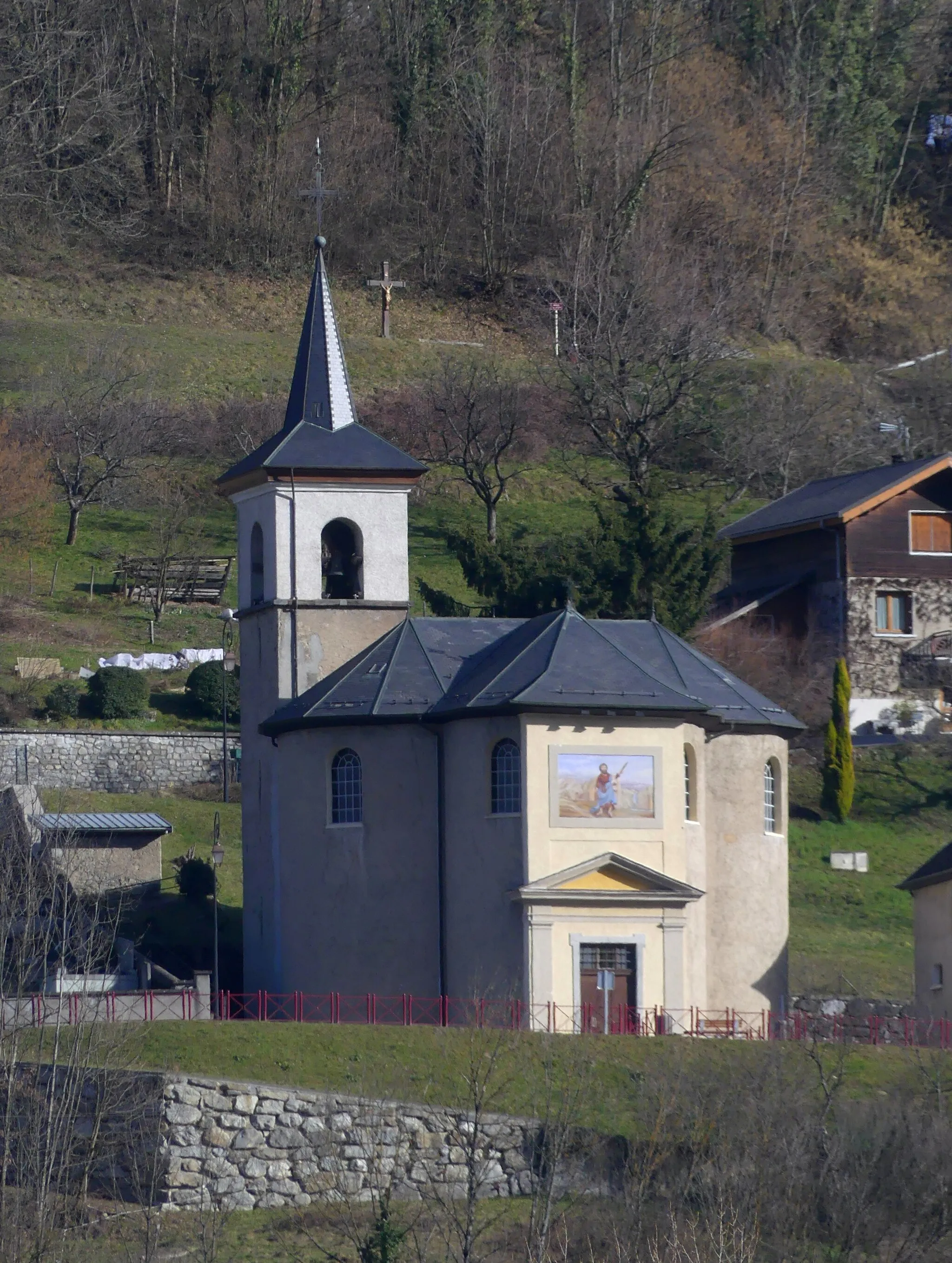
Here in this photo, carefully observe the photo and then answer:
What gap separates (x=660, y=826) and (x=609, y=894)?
1438mm

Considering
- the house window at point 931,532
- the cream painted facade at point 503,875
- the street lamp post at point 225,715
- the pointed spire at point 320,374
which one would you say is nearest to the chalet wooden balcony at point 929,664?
the house window at point 931,532

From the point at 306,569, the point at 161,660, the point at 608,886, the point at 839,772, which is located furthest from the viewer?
the point at 161,660

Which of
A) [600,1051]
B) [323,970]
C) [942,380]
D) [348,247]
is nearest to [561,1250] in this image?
[600,1051]

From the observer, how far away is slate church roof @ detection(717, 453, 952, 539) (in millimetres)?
58562

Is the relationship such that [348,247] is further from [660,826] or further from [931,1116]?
[931,1116]

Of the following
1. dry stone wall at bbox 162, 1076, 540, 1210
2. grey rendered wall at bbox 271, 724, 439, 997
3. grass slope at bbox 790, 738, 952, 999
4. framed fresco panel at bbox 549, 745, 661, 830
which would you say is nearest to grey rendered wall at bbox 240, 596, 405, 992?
grey rendered wall at bbox 271, 724, 439, 997

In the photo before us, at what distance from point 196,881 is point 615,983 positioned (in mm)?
11087

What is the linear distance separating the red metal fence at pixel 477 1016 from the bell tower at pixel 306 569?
325cm

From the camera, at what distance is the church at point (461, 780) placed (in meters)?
36.5

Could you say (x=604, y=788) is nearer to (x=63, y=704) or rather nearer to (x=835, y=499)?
(x=63, y=704)

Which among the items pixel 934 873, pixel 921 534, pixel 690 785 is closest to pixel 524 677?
pixel 690 785

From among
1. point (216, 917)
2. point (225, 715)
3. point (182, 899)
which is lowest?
point (216, 917)

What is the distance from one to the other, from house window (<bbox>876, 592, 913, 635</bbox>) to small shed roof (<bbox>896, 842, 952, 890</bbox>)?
1759 cm

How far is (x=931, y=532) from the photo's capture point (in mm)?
59125
